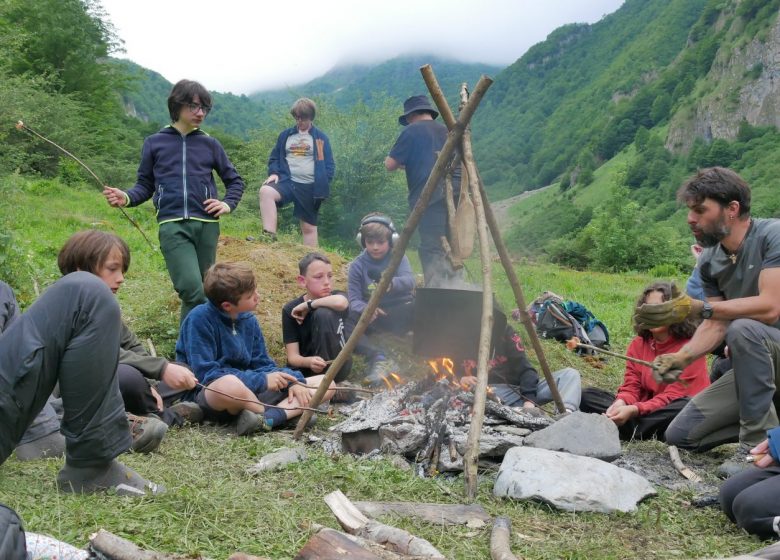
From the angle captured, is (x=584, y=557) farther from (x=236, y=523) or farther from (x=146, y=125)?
(x=146, y=125)

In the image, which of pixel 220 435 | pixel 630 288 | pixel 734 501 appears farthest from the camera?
pixel 630 288

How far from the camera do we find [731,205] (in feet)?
15.0

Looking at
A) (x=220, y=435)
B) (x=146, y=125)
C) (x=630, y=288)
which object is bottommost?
(x=630, y=288)

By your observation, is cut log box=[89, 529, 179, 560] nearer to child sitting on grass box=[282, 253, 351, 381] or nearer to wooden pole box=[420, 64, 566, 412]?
wooden pole box=[420, 64, 566, 412]

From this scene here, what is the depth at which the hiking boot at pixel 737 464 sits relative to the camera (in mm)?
4336

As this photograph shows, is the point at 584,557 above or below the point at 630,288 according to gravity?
above

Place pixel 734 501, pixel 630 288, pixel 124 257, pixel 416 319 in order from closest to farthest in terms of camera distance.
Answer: pixel 734 501
pixel 124 257
pixel 416 319
pixel 630 288

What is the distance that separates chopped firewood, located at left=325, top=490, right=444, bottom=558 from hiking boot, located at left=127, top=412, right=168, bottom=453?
5.08 feet

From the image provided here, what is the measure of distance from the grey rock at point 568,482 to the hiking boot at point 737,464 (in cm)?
78

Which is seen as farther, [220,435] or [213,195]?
[213,195]

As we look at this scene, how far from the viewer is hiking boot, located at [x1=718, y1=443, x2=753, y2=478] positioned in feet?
14.2

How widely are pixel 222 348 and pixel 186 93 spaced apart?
2.15m

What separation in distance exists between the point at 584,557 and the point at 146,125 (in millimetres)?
44985

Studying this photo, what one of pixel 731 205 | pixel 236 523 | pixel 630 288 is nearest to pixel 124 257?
pixel 236 523
